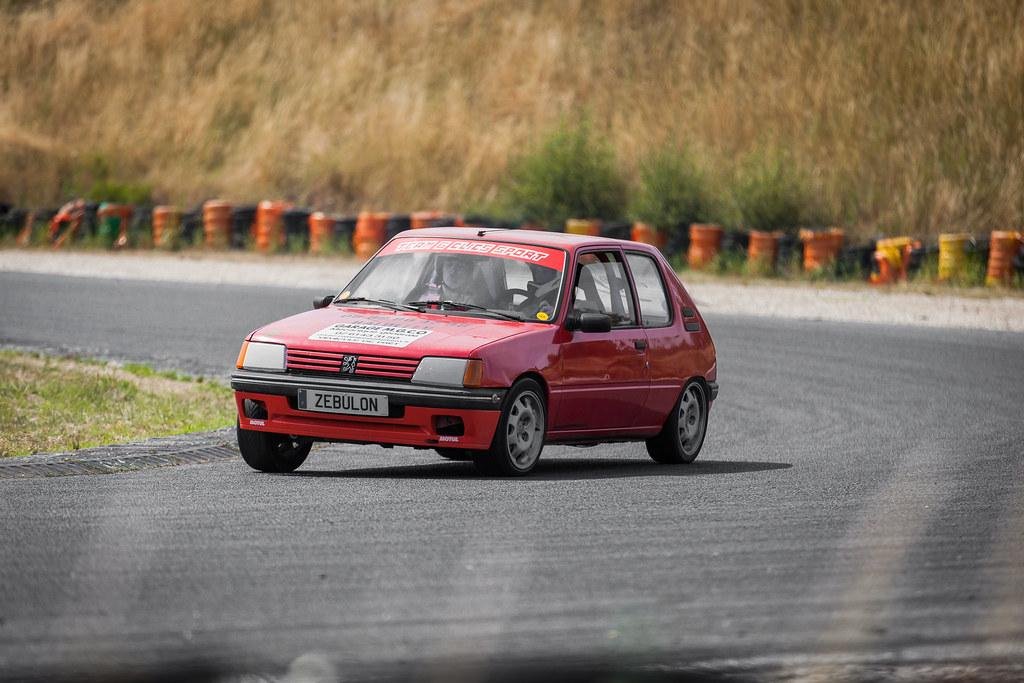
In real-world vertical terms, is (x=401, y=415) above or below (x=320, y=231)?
above

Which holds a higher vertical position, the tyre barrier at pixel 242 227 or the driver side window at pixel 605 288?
the driver side window at pixel 605 288

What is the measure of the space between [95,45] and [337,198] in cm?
1269

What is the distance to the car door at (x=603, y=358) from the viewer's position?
10852 mm

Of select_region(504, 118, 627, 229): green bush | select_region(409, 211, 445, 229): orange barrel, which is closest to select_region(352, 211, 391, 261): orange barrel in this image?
select_region(409, 211, 445, 229): orange barrel

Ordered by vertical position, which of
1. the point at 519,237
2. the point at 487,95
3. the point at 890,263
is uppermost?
the point at 487,95

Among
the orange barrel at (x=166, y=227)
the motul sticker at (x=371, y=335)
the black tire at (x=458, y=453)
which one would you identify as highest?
the motul sticker at (x=371, y=335)

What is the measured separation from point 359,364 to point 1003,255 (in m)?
20.5

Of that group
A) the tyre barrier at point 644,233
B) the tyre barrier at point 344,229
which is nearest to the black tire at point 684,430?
the tyre barrier at point 644,233

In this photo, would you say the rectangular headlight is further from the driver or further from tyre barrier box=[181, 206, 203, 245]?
tyre barrier box=[181, 206, 203, 245]

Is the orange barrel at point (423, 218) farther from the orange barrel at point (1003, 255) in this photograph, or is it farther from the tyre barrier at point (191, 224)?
the orange barrel at point (1003, 255)

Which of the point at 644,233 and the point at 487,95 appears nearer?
the point at 644,233

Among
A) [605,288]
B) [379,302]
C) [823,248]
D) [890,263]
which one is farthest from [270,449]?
[823,248]

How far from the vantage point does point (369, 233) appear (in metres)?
34.1

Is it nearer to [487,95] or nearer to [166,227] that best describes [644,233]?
[166,227]
